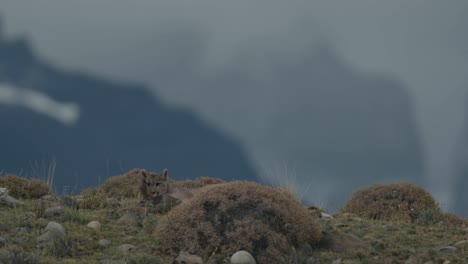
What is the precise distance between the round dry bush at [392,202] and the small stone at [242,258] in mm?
7629

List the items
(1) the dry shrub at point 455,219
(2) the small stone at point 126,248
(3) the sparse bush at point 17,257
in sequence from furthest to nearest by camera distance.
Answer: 1. (1) the dry shrub at point 455,219
2. (2) the small stone at point 126,248
3. (3) the sparse bush at point 17,257

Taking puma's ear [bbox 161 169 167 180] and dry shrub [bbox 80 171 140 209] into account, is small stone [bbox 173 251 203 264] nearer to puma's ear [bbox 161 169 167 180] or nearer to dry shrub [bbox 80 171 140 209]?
puma's ear [bbox 161 169 167 180]

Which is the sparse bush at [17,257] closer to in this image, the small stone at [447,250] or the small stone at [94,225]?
the small stone at [94,225]

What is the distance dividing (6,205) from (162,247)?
525 centimetres

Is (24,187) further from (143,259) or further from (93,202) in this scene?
(143,259)

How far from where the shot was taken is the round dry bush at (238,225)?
11.3 metres

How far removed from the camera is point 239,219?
38.1 feet

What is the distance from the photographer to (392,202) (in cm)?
Answer: 1895

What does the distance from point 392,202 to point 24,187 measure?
997cm

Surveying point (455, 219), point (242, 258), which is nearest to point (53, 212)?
point (242, 258)

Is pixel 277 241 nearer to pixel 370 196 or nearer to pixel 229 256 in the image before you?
pixel 229 256

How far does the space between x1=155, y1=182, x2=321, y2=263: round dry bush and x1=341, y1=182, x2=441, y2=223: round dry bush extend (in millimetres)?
6350

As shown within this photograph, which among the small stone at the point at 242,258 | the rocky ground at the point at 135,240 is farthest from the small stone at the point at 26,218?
the small stone at the point at 242,258

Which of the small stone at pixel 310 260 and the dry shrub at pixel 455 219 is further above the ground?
the dry shrub at pixel 455 219
